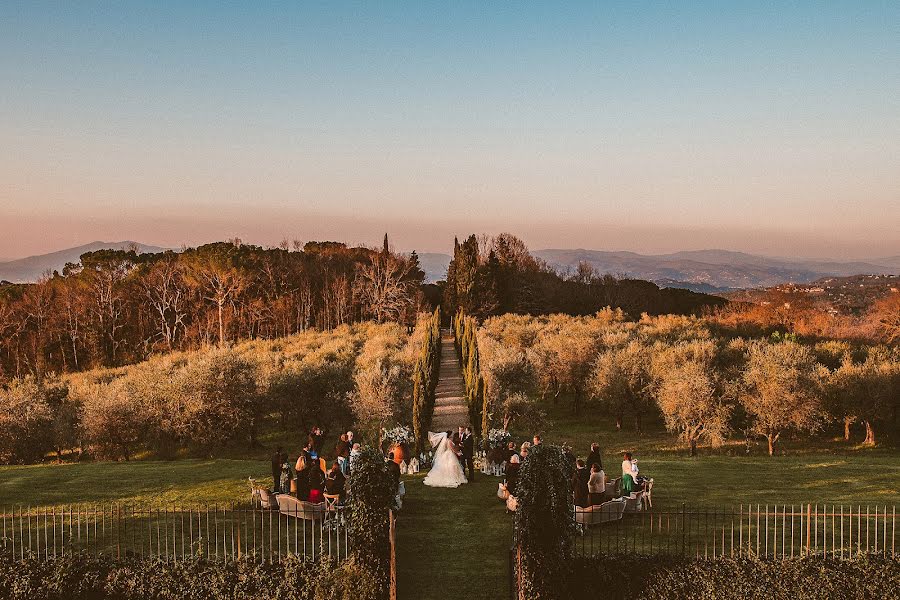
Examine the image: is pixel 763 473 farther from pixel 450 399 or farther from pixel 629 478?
pixel 450 399

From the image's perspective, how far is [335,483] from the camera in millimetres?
16328

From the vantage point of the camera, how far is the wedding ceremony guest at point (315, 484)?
16.3 m

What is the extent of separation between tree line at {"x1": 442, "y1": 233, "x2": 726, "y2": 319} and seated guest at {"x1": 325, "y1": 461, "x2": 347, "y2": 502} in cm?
6405

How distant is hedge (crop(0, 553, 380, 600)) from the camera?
469 inches

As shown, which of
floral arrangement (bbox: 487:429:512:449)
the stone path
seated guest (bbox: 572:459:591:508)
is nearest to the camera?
seated guest (bbox: 572:459:591:508)

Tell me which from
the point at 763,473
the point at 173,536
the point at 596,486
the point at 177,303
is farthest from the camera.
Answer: the point at 177,303

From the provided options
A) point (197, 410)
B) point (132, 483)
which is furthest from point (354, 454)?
point (197, 410)

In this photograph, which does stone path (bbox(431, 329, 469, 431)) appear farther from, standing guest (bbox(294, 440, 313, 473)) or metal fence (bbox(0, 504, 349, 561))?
metal fence (bbox(0, 504, 349, 561))

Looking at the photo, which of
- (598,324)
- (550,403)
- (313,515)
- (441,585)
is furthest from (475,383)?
(598,324)

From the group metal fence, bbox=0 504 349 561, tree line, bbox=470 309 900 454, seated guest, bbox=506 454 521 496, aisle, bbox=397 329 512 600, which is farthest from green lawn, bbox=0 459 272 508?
tree line, bbox=470 309 900 454

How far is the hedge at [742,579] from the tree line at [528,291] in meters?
67.9

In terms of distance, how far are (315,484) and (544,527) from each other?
6.54 meters

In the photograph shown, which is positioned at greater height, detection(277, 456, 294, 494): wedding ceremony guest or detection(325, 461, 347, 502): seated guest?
detection(325, 461, 347, 502): seated guest

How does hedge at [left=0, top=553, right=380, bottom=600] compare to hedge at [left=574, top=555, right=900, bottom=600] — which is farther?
hedge at [left=0, top=553, right=380, bottom=600]
